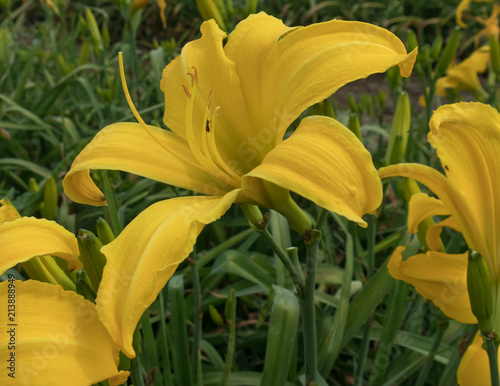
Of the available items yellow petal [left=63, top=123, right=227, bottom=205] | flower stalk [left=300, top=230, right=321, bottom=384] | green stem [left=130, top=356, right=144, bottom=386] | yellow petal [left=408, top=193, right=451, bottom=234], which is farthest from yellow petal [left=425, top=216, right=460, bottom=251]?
green stem [left=130, top=356, right=144, bottom=386]

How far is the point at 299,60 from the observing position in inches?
29.1

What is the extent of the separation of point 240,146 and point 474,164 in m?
0.34

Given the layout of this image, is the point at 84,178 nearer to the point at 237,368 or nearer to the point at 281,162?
the point at 281,162

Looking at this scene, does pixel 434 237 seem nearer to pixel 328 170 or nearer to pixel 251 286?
pixel 328 170

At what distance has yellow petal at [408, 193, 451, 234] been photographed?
2.82ft

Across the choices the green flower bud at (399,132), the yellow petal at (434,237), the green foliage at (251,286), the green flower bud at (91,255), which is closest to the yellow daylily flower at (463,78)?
the green foliage at (251,286)

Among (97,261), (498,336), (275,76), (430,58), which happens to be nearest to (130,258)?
(97,261)

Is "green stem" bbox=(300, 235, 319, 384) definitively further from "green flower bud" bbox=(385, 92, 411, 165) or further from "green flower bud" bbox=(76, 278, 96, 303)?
"green flower bud" bbox=(385, 92, 411, 165)

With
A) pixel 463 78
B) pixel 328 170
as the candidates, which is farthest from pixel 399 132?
pixel 463 78

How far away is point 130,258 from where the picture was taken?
0.64 m

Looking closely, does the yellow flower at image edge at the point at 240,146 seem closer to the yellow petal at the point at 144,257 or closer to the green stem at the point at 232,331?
the yellow petal at the point at 144,257

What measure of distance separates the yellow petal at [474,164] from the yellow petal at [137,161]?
31 centimetres

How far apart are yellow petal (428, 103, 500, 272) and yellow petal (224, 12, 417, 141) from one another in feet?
0.37

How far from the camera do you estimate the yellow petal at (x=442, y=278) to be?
83 centimetres
